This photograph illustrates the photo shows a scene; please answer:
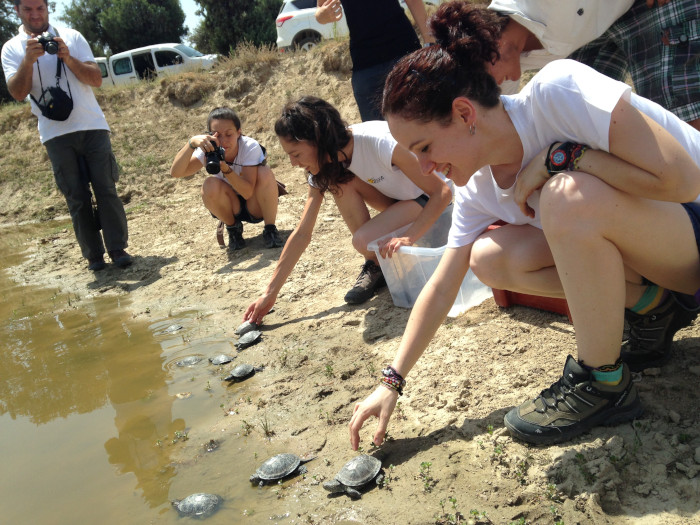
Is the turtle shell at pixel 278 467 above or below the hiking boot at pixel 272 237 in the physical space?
below

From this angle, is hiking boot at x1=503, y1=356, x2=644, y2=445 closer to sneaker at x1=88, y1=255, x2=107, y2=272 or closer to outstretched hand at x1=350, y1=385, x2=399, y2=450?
outstretched hand at x1=350, y1=385, x2=399, y2=450

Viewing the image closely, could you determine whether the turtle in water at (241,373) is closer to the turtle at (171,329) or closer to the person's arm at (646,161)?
the turtle at (171,329)

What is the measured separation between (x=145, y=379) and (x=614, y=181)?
2977mm

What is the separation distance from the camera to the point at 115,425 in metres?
3.27

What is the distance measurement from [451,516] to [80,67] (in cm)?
547

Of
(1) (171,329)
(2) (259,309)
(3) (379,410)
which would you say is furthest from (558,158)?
(1) (171,329)

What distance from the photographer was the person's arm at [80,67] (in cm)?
561

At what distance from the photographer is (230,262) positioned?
5777 mm

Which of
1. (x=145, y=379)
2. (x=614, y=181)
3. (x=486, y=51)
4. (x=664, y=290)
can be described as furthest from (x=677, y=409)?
(x=145, y=379)

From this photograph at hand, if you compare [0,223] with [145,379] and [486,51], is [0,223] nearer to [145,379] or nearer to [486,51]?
[145,379]

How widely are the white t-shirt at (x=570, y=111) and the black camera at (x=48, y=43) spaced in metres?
4.73

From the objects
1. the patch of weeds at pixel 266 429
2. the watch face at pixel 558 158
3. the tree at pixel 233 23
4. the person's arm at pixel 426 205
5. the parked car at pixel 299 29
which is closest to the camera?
the watch face at pixel 558 158

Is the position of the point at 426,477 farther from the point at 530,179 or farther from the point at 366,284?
the point at 366,284

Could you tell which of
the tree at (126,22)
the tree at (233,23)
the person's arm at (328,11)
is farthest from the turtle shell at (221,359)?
the tree at (126,22)
